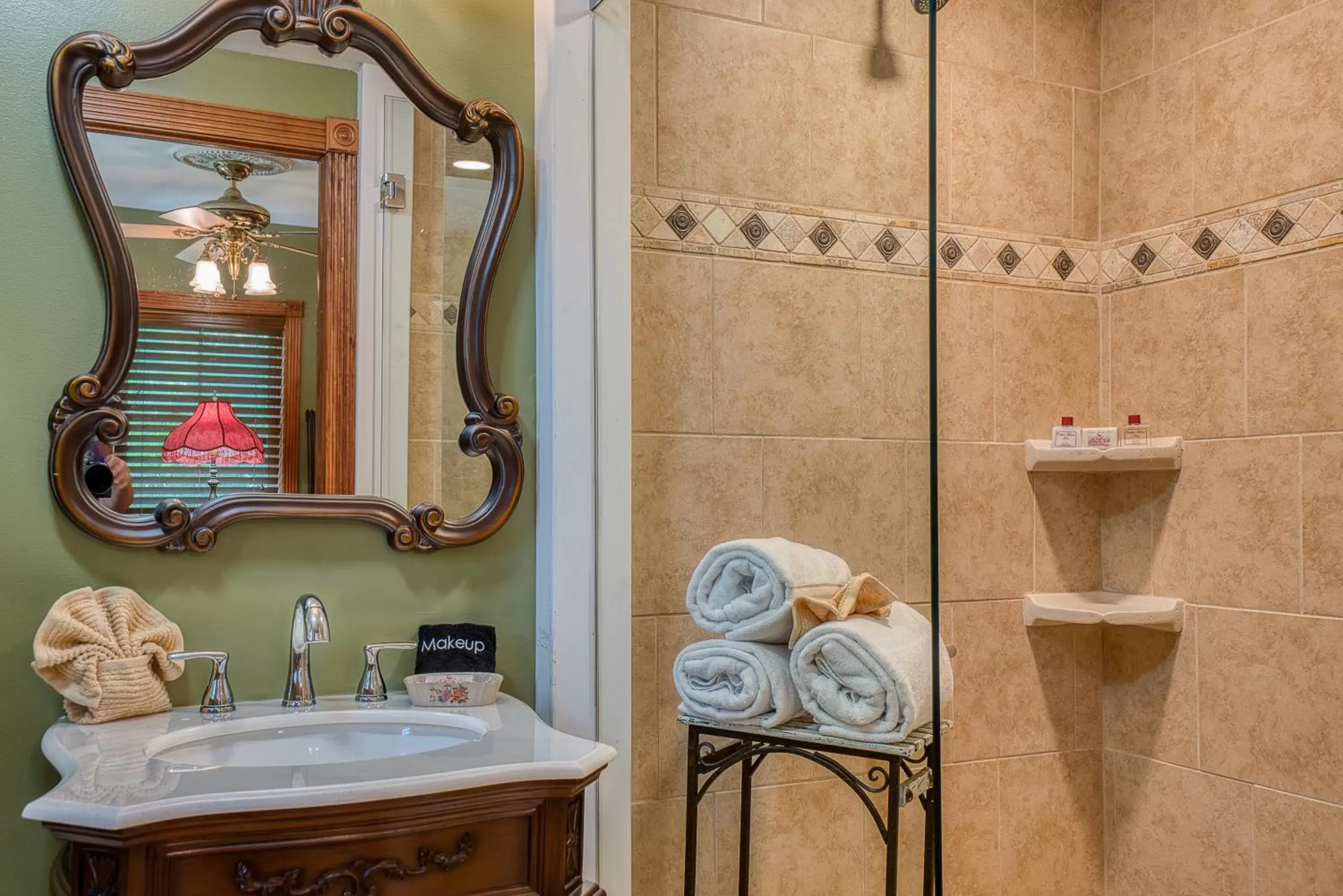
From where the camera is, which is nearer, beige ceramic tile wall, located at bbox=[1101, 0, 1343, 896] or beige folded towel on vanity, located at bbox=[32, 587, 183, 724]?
beige folded towel on vanity, located at bbox=[32, 587, 183, 724]

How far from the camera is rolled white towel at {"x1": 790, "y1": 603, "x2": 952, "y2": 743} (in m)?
1.11

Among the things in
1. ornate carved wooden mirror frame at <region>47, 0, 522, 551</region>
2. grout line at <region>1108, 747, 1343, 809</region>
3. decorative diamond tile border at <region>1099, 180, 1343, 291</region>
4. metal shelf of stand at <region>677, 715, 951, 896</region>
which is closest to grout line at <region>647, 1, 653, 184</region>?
ornate carved wooden mirror frame at <region>47, 0, 522, 551</region>

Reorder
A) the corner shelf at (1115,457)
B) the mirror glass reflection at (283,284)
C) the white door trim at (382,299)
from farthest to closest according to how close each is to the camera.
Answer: the corner shelf at (1115,457), the white door trim at (382,299), the mirror glass reflection at (283,284)

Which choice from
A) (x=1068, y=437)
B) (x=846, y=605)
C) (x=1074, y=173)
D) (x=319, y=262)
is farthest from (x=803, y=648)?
(x=1074, y=173)

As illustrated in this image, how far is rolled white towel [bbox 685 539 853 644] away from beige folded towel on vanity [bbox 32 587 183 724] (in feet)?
2.40

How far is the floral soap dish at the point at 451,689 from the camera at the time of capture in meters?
1.57

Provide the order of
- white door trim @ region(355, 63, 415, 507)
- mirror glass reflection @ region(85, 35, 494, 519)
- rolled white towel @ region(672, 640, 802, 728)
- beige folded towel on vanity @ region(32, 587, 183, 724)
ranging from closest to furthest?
rolled white towel @ region(672, 640, 802, 728) < beige folded towel on vanity @ region(32, 587, 183, 724) < mirror glass reflection @ region(85, 35, 494, 519) < white door trim @ region(355, 63, 415, 507)

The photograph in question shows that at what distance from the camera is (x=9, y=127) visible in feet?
4.82

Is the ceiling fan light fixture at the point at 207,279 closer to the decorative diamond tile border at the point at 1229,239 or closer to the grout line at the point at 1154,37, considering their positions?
the decorative diamond tile border at the point at 1229,239

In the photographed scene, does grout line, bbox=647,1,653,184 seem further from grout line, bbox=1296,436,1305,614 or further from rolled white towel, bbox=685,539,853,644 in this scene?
grout line, bbox=1296,436,1305,614

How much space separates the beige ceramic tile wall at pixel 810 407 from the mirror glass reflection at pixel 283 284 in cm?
37

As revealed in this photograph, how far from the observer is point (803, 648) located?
1.23 metres

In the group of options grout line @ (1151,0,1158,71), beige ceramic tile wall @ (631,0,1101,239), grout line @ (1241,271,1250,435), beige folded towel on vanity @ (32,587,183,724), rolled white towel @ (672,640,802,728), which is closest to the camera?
beige ceramic tile wall @ (631,0,1101,239)

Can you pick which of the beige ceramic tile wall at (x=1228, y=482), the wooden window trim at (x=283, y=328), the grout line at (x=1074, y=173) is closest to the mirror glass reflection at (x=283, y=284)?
the wooden window trim at (x=283, y=328)
